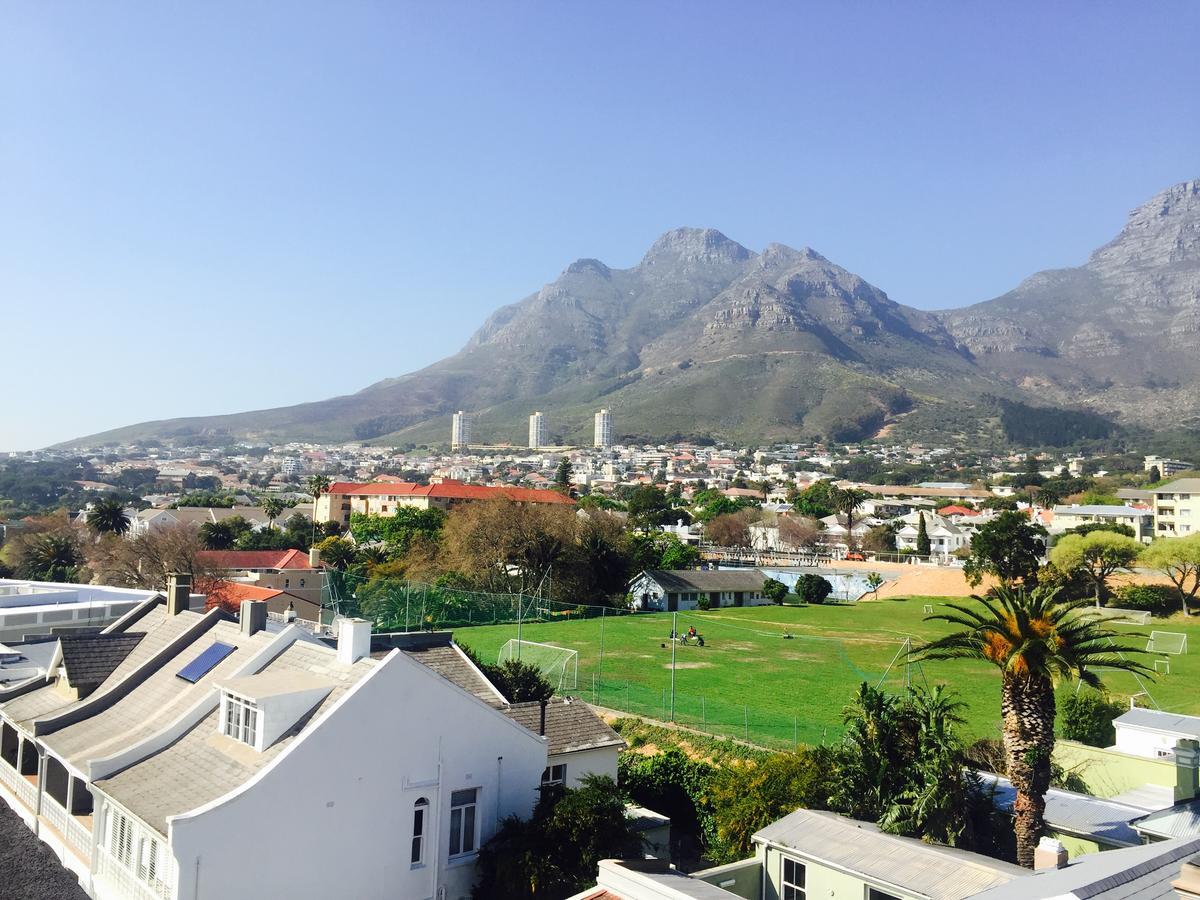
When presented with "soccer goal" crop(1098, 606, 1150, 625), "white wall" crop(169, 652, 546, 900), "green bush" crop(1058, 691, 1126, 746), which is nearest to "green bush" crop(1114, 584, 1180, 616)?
"soccer goal" crop(1098, 606, 1150, 625)

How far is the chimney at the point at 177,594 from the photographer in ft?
60.2

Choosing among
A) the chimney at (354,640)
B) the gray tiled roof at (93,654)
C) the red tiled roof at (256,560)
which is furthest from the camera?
the red tiled roof at (256,560)

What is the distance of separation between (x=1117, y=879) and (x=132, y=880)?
37.5 ft

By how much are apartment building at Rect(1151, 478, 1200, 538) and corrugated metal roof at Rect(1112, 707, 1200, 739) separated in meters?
74.6

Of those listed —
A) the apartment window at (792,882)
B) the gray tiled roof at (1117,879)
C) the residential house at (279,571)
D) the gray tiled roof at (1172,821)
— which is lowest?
the residential house at (279,571)

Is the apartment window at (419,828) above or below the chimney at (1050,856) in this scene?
below

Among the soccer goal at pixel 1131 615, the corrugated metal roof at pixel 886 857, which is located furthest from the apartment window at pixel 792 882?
the soccer goal at pixel 1131 615

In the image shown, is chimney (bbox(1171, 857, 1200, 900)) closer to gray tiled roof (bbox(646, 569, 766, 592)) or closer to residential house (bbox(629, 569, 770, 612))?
residential house (bbox(629, 569, 770, 612))

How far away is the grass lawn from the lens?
25.3 m

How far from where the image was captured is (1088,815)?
14359 millimetres

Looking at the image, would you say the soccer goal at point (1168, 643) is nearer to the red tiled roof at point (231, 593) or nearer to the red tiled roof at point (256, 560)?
the red tiled roof at point (231, 593)

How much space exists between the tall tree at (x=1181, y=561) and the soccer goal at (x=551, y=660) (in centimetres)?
3909

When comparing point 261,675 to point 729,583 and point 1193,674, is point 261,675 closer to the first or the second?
point 1193,674

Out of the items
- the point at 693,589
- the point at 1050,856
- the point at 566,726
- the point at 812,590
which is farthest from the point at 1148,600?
the point at 1050,856
